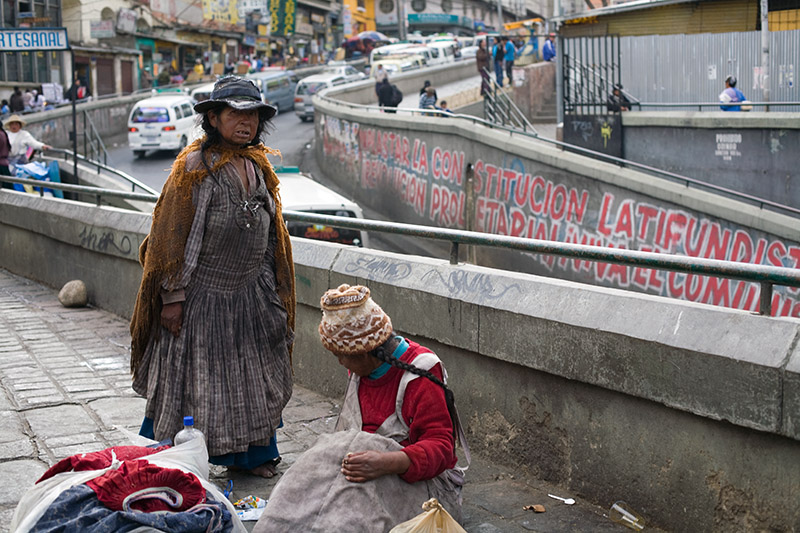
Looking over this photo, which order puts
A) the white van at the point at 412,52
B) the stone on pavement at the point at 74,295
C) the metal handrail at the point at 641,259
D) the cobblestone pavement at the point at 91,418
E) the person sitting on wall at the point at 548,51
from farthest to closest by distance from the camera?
the white van at the point at 412,52 < the person sitting on wall at the point at 548,51 < the stone on pavement at the point at 74,295 < the cobblestone pavement at the point at 91,418 < the metal handrail at the point at 641,259

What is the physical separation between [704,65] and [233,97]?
18.0 metres

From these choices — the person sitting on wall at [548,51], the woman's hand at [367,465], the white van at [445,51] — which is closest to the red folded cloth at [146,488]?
the woman's hand at [367,465]

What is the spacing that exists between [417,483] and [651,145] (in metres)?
17.0

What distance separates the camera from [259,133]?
4.65m

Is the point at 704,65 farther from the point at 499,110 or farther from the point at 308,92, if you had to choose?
the point at 308,92

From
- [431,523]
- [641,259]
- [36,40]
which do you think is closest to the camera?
[431,523]

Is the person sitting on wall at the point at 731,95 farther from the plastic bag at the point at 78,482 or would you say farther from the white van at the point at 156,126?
the white van at the point at 156,126

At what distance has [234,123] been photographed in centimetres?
443

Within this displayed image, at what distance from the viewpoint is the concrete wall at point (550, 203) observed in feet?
48.7

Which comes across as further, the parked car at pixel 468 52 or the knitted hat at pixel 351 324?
the parked car at pixel 468 52

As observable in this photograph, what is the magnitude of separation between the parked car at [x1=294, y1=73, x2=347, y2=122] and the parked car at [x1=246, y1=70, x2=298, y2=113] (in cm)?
141

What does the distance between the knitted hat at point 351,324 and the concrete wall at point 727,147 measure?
14433mm

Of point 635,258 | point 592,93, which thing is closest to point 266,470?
point 635,258

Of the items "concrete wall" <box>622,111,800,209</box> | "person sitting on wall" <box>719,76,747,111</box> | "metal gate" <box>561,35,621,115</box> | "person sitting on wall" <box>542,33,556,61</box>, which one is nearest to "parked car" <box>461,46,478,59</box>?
"person sitting on wall" <box>542,33,556,61</box>
